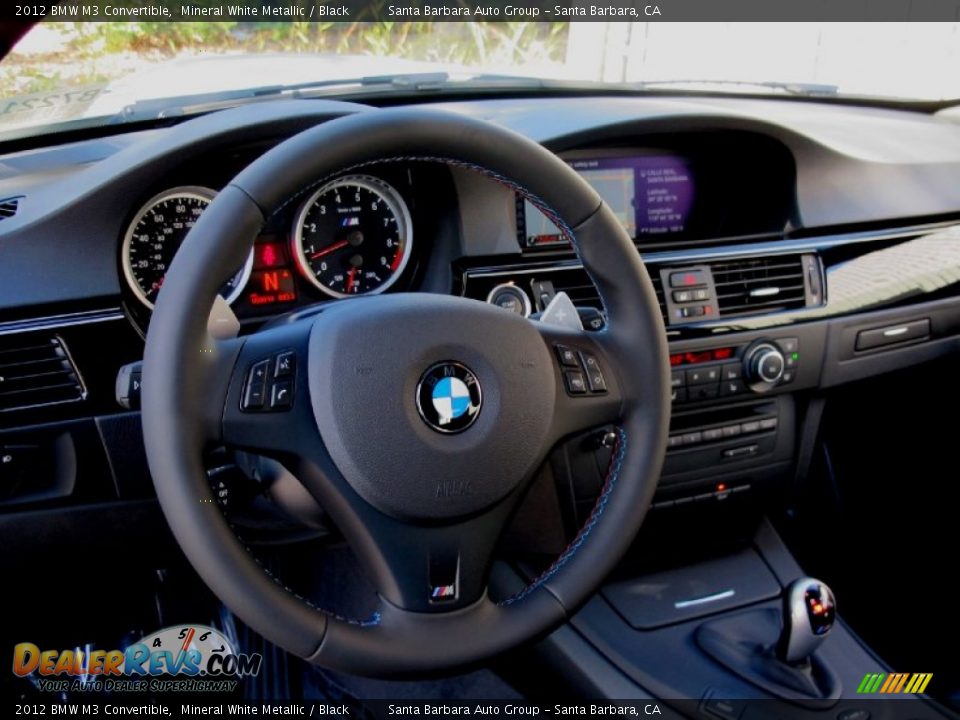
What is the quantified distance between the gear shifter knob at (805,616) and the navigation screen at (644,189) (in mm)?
842

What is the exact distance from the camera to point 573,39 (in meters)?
2.82

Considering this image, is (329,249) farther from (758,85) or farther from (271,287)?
(758,85)

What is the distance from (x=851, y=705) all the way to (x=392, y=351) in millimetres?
1473

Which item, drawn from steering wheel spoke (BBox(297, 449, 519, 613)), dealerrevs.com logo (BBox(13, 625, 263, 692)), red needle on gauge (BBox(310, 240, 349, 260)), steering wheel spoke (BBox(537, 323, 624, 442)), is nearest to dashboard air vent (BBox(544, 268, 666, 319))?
red needle on gauge (BBox(310, 240, 349, 260))

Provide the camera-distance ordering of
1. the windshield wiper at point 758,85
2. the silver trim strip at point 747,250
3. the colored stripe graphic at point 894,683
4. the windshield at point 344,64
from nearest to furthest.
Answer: the windshield at point 344,64 < the silver trim strip at point 747,250 < the colored stripe graphic at point 894,683 < the windshield wiper at point 758,85

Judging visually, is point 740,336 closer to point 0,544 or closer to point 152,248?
point 152,248

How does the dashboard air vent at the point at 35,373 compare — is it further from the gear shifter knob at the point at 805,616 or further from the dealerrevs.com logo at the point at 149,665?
the gear shifter knob at the point at 805,616

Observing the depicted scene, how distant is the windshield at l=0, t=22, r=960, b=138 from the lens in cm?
175

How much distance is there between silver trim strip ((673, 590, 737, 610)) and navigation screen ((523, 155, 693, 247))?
875mm

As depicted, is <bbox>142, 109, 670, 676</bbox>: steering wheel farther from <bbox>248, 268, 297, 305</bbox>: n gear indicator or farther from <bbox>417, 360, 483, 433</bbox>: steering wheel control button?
<bbox>248, 268, 297, 305</bbox>: n gear indicator

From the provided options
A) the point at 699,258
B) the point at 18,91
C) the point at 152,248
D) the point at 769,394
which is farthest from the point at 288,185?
the point at 769,394

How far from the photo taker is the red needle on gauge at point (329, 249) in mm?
1724

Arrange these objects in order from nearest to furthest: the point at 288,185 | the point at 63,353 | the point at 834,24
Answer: the point at 288,185
the point at 63,353
the point at 834,24

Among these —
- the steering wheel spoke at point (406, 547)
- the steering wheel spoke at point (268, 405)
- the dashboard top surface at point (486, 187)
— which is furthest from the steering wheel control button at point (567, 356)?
the dashboard top surface at point (486, 187)
